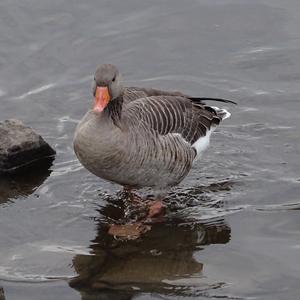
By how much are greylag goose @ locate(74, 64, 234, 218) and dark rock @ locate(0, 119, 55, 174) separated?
1146 mm

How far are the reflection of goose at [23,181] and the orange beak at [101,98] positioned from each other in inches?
59.5

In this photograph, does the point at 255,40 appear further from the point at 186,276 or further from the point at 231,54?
the point at 186,276

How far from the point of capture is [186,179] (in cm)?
788

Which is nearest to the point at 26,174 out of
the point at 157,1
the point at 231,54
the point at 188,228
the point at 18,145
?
the point at 18,145

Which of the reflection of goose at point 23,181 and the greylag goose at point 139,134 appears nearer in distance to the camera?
the greylag goose at point 139,134

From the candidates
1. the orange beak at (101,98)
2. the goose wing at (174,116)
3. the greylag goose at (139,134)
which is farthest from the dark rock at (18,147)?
the orange beak at (101,98)

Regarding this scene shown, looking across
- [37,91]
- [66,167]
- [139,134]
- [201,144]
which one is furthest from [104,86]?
[37,91]

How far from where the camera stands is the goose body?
6551mm

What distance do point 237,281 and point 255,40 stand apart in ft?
18.0

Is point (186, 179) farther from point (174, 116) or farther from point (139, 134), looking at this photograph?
point (139, 134)

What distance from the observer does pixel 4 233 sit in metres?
6.68

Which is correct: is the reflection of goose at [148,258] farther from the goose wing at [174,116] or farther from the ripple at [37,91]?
the ripple at [37,91]

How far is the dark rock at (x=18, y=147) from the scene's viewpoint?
7.78m

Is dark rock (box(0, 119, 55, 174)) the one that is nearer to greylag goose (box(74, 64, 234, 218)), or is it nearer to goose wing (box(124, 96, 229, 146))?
greylag goose (box(74, 64, 234, 218))
